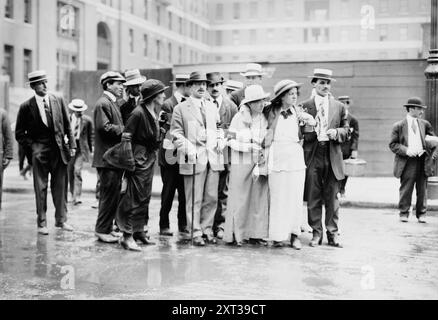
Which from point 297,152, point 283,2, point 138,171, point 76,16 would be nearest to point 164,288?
point 138,171

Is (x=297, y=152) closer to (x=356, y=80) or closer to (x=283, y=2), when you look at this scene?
(x=356, y=80)

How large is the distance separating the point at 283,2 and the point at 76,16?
19252 millimetres

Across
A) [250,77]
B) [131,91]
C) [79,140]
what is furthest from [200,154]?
[79,140]

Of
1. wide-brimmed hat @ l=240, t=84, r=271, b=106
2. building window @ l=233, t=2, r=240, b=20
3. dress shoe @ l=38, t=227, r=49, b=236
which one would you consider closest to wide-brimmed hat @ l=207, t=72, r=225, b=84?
wide-brimmed hat @ l=240, t=84, r=271, b=106

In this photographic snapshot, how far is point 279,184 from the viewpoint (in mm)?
8281

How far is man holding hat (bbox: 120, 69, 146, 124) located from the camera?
8.67 m

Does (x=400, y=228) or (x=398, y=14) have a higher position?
(x=398, y=14)

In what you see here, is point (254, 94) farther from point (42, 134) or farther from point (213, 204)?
point (42, 134)

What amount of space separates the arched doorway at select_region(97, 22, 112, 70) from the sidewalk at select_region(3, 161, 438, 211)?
25357 millimetres

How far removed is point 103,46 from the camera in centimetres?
4438

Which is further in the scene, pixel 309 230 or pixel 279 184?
pixel 309 230

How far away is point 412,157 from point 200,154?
412 cm

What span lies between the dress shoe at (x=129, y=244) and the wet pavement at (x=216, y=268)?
98 millimetres
